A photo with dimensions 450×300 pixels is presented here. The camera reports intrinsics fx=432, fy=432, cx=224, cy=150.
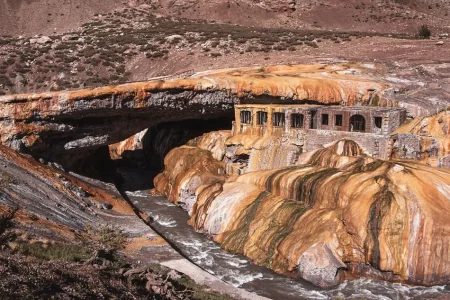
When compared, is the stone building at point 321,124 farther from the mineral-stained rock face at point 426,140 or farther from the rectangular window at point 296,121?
the mineral-stained rock face at point 426,140

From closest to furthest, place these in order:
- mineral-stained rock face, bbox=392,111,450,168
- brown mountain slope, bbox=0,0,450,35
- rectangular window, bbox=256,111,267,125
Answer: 1. mineral-stained rock face, bbox=392,111,450,168
2. rectangular window, bbox=256,111,267,125
3. brown mountain slope, bbox=0,0,450,35

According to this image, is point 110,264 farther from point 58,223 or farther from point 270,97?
point 270,97

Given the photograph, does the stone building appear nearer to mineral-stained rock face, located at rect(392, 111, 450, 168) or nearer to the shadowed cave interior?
mineral-stained rock face, located at rect(392, 111, 450, 168)

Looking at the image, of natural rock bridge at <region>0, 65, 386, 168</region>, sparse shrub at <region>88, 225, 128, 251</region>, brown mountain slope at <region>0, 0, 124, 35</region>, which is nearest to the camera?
sparse shrub at <region>88, 225, 128, 251</region>

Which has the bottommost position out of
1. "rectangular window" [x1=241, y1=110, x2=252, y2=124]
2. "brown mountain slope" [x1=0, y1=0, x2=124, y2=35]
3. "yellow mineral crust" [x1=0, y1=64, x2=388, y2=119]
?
"rectangular window" [x1=241, y1=110, x2=252, y2=124]

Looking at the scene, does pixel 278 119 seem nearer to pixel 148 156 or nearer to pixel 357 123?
pixel 357 123

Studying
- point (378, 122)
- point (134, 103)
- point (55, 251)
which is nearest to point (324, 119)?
point (378, 122)

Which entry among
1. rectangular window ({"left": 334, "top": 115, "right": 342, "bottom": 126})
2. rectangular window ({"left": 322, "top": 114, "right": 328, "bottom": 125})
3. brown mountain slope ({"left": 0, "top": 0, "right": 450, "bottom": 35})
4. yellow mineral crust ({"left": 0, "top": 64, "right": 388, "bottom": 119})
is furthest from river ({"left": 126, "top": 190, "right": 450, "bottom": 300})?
brown mountain slope ({"left": 0, "top": 0, "right": 450, "bottom": 35})

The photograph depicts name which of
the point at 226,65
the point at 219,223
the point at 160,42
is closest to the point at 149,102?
the point at 219,223
